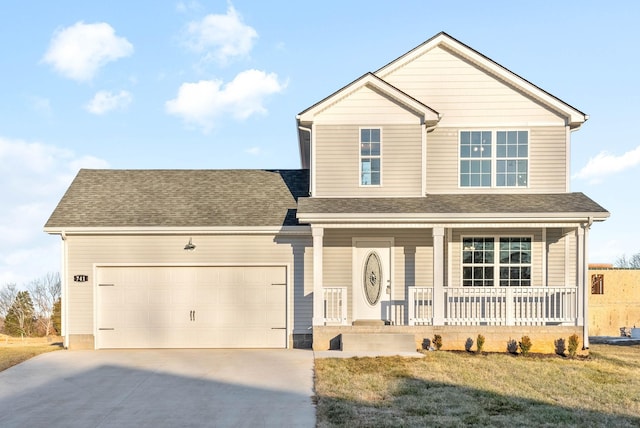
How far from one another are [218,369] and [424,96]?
30.3 ft

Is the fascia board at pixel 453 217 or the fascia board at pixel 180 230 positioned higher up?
the fascia board at pixel 453 217

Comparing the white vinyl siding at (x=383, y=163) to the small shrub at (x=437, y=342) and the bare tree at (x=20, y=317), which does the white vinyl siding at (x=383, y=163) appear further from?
the bare tree at (x=20, y=317)

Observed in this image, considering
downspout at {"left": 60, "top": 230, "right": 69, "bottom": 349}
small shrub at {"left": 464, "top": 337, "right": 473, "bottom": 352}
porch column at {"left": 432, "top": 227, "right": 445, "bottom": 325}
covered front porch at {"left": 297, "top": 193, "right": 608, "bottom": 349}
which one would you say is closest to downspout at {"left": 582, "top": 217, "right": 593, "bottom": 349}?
covered front porch at {"left": 297, "top": 193, "right": 608, "bottom": 349}

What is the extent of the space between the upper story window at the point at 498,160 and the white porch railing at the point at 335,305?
4645 millimetres

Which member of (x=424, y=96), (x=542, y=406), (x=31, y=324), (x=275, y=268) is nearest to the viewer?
(x=542, y=406)

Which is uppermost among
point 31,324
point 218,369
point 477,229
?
point 477,229

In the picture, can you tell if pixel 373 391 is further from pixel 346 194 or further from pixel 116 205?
pixel 116 205

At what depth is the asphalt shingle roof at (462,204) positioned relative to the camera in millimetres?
13523

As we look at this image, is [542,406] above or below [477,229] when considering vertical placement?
below

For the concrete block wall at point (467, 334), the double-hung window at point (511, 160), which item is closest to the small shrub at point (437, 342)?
the concrete block wall at point (467, 334)

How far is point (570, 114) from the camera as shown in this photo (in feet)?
49.4

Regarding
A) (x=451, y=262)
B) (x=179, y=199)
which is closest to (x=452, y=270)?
(x=451, y=262)

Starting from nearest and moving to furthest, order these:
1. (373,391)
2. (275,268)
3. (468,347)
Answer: (373,391) → (468,347) → (275,268)

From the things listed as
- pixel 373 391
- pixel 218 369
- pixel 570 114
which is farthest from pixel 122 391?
pixel 570 114
